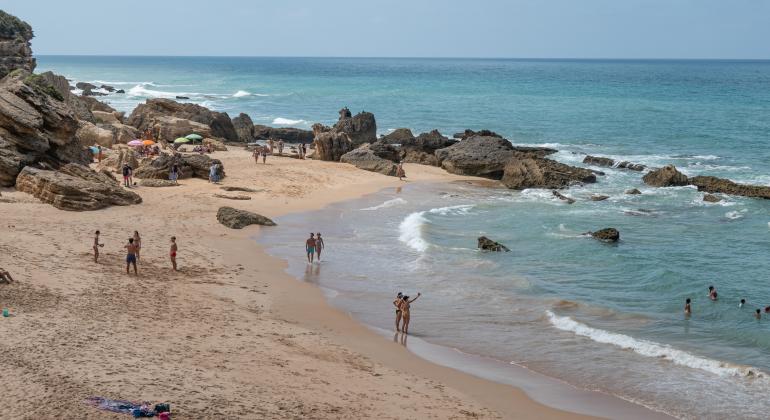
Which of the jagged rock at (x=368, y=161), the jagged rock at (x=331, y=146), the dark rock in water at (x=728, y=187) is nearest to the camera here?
the dark rock in water at (x=728, y=187)

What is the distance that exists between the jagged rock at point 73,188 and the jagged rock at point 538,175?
63.2 feet

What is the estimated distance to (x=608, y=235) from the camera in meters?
27.7

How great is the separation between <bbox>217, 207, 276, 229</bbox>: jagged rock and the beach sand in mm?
1372

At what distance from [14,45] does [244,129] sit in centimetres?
1516

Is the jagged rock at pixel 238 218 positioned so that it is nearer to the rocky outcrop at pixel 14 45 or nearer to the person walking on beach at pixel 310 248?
the person walking on beach at pixel 310 248

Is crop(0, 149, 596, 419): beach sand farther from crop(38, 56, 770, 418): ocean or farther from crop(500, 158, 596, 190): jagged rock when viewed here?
crop(500, 158, 596, 190): jagged rock

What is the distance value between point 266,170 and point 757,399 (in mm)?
27588

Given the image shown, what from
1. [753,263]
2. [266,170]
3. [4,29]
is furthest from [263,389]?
[4,29]

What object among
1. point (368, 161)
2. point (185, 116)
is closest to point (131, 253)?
point (368, 161)

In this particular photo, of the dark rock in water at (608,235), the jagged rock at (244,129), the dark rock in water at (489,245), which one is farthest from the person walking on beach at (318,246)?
the jagged rock at (244,129)

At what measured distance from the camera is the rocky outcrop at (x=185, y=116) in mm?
49219

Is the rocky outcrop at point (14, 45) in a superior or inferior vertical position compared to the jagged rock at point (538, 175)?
superior

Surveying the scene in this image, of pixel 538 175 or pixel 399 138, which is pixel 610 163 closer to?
pixel 538 175

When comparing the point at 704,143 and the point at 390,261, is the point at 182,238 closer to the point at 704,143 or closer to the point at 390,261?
the point at 390,261
